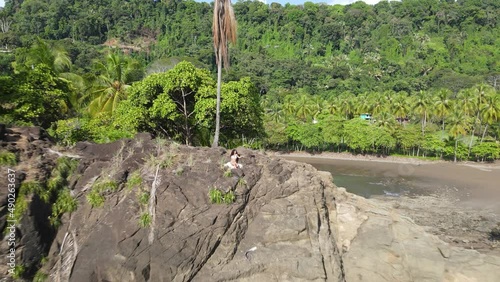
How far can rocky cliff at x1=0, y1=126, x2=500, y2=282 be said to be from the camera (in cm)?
1004

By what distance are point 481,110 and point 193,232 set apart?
6471 centimetres

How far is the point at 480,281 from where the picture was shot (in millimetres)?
11898

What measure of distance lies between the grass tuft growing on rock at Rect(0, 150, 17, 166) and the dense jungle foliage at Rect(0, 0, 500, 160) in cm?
411

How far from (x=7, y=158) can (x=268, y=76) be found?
12492 centimetres

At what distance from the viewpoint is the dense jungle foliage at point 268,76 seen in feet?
66.8

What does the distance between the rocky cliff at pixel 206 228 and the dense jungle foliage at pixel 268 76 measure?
4638mm

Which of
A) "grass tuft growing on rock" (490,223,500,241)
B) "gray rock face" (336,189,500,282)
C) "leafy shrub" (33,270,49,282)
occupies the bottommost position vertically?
"grass tuft growing on rock" (490,223,500,241)

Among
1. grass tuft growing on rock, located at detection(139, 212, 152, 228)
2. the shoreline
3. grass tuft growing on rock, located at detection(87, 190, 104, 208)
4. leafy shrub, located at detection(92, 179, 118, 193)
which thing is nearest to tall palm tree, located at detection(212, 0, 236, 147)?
leafy shrub, located at detection(92, 179, 118, 193)

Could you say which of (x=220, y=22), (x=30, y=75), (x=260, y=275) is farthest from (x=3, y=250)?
(x=220, y=22)

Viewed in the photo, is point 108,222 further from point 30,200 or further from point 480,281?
point 480,281

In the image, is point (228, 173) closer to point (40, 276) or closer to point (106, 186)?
point (106, 186)

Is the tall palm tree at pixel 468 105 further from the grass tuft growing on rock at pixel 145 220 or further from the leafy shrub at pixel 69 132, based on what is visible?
the grass tuft growing on rock at pixel 145 220

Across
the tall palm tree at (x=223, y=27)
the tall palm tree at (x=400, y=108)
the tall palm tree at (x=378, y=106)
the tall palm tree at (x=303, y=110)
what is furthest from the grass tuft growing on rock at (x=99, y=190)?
the tall palm tree at (x=400, y=108)

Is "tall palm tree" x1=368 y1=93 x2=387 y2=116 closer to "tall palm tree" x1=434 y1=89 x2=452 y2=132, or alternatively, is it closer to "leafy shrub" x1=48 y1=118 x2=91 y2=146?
"tall palm tree" x1=434 y1=89 x2=452 y2=132
